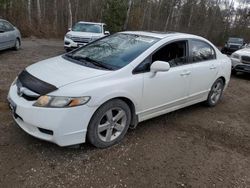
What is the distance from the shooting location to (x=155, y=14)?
31.2 m

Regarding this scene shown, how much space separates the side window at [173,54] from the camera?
14.1 ft

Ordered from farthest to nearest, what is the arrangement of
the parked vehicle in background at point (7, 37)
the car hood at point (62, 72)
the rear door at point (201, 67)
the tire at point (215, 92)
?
the parked vehicle in background at point (7, 37)
the tire at point (215, 92)
the rear door at point (201, 67)
the car hood at point (62, 72)

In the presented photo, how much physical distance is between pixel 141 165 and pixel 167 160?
398mm

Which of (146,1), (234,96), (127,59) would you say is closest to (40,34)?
(146,1)

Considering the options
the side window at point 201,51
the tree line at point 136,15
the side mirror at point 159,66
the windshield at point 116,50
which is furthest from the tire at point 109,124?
the tree line at point 136,15

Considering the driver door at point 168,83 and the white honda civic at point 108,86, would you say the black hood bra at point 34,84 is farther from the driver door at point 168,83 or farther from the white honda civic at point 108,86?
the driver door at point 168,83

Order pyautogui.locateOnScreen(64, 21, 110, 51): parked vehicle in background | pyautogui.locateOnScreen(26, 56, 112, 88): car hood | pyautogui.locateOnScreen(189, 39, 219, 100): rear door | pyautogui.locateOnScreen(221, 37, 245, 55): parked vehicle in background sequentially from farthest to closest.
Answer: pyautogui.locateOnScreen(221, 37, 245, 55): parked vehicle in background, pyautogui.locateOnScreen(64, 21, 110, 51): parked vehicle in background, pyautogui.locateOnScreen(189, 39, 219, 100): rear door, pyautogui.locateOnScreen(26, 56, 112, 88): car hood

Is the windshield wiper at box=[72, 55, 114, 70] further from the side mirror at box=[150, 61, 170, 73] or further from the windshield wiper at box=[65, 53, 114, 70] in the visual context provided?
the side mirror at box=[150, 61, 170, 73]

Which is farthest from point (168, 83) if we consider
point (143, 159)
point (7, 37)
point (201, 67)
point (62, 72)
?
point (7, 37)

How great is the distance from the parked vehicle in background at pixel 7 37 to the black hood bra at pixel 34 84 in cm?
753

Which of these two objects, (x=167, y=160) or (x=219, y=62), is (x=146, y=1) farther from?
(x=167, y=160)

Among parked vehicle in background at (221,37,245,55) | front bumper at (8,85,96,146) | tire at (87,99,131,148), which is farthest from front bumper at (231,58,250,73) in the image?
parked vehicle in background at (221,37,245,55)

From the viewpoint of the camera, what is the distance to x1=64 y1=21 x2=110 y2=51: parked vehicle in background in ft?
40.4

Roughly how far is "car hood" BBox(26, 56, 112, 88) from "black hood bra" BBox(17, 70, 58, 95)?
51 millimetres
